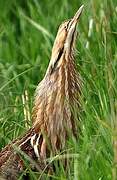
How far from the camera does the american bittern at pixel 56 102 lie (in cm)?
370

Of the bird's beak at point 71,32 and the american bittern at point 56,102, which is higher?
the bird's beak at point 71,32

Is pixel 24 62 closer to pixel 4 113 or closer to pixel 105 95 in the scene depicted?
pixel 4 113

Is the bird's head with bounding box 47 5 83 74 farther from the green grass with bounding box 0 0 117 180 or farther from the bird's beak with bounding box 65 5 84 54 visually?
the green grass with bounding box 0 0 117 180

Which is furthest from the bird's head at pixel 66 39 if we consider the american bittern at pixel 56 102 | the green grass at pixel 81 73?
the green grass at pixel 81 73

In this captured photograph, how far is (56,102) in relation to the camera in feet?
12.4

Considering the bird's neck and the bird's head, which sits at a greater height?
the bird's head

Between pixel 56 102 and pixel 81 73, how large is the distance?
1.97ft

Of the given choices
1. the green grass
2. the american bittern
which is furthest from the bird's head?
the green grass

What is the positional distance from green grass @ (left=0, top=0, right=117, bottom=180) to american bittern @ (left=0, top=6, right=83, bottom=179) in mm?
76

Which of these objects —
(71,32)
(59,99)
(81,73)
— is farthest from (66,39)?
(81,73)

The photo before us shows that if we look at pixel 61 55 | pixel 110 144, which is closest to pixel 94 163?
pixel 110 144

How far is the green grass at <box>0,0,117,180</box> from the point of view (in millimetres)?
3420

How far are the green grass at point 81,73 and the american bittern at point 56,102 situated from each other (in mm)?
76

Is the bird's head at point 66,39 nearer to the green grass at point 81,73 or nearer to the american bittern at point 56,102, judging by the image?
the american bittern at point 56,102
